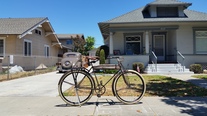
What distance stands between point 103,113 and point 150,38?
14.7 m

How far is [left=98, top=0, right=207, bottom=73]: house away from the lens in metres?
16.7

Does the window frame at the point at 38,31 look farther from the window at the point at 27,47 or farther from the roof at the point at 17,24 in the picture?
the window at the point at 27,47

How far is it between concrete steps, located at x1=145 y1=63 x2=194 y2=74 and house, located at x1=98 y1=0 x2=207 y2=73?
0.25ft

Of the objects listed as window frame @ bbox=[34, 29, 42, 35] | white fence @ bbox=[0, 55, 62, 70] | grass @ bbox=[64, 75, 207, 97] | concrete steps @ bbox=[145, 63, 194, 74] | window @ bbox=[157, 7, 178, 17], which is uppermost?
window @ bbox=[157, 7, 178, 17]

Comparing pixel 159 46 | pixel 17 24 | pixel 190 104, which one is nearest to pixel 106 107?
pixel 190 104

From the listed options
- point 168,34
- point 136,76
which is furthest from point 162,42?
point 136,76

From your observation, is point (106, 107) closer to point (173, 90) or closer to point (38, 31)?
point (173, 90)

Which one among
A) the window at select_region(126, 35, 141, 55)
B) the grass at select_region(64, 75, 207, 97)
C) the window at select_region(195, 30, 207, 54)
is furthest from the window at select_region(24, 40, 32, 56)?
the window at select_region(195, 30, 207, 54)

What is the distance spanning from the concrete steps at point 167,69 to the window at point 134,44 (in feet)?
8.55

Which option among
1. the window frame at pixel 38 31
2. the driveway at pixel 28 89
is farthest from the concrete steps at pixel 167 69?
the window frame at pixel 38 31

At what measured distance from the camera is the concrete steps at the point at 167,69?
15.4 m

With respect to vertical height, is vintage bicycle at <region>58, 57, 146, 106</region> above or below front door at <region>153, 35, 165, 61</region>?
below

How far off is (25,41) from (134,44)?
1082 centimetres

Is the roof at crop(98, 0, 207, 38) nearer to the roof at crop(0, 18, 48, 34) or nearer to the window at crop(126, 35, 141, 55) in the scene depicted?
the window at crop(126, 35, 141, 55)
